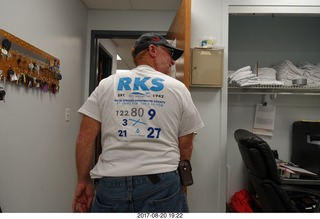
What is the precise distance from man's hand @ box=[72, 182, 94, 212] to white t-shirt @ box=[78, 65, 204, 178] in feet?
0.45

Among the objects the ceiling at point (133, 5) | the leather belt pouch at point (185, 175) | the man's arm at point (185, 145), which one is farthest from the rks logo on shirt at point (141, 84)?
the ceiling at point (133, 5)

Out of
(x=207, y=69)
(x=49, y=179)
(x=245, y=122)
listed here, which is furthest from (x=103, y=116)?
(x=245, y=122)

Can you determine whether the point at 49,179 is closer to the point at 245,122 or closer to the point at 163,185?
the point at 163,185

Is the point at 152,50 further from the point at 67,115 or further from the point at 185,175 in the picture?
the point at 67,115

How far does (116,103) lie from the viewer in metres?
1.10

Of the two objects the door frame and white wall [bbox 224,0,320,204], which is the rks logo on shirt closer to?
white wall [bbox 224,0,320,204]

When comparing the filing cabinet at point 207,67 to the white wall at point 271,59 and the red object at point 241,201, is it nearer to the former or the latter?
the white wall at point 271,59

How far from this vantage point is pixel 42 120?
1.78 metres

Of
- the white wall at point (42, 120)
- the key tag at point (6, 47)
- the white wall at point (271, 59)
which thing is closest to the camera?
the key tag at point (6, 47)

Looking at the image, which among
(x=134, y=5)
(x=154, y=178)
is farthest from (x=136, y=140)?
(x=134, y=5)

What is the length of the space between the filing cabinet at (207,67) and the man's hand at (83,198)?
104 centimetres

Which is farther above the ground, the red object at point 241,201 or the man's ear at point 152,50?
the man's ear at point 152,50

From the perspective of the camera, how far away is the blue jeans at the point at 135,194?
1.04 meters

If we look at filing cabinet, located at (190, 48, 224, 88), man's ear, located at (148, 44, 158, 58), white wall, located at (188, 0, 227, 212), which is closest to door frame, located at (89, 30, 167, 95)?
filing cabinet, located at (190, 48, 224, 88)
